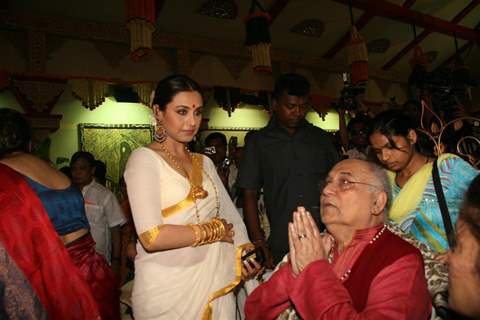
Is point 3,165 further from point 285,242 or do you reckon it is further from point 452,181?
point 452,181

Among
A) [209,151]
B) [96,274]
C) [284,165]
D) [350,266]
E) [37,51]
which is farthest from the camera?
[37,51]

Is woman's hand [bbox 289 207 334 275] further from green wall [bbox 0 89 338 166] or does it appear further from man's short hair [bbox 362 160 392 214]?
green wall [bbox 0 89 338 166]

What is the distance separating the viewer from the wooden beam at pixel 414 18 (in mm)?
7543

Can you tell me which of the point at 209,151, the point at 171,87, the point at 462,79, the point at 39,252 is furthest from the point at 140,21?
the point at 462,79

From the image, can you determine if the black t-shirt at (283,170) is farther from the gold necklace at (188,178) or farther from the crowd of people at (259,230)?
the gold necklace at (188,178)

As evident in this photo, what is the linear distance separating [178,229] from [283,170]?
103cm

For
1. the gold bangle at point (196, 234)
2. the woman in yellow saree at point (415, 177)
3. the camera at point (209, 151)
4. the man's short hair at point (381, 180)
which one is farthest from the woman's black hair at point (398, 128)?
the camera at point (209, 151)

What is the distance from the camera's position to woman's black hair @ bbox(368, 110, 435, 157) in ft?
6.52

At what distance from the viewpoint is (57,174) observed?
1999 mm

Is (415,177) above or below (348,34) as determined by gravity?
below

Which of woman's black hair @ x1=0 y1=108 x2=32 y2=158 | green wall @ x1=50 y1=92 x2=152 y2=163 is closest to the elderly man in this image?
woman's black hair @ x1=0 y1=108 x2=32 y2=158

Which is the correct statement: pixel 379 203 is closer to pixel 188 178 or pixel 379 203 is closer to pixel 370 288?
pixel 370 288

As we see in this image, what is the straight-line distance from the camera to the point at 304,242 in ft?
3.88

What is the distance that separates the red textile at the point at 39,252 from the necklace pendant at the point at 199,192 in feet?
2.44
